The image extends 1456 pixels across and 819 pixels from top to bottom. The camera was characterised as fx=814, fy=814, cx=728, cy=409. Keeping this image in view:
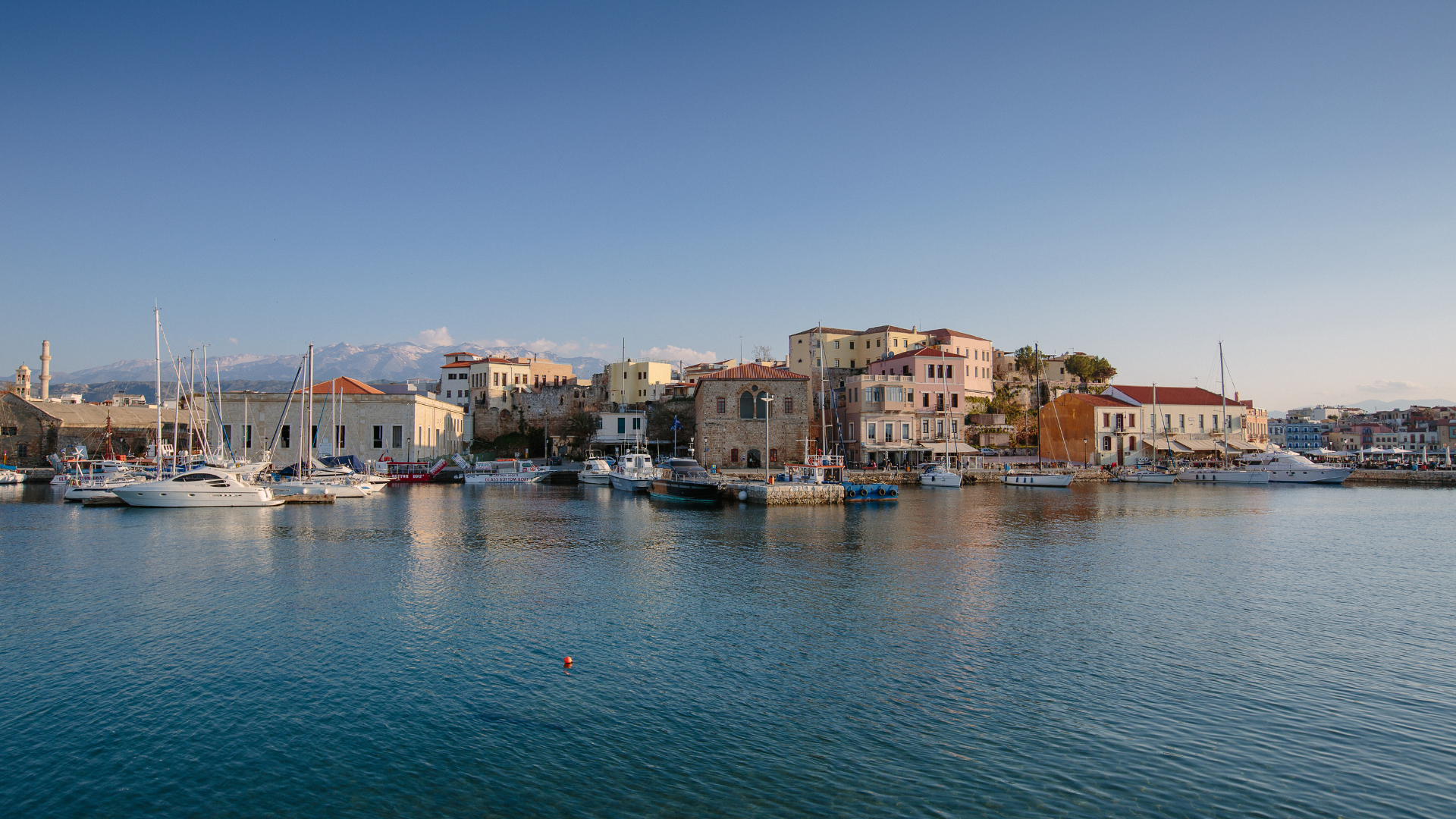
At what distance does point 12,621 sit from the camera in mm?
12945

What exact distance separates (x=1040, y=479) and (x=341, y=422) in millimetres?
44812

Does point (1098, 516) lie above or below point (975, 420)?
below

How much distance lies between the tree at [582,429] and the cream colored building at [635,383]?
2772mm

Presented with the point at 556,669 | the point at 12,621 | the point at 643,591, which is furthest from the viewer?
the point at 643,591

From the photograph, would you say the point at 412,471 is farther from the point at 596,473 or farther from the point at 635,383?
the point at 635,383

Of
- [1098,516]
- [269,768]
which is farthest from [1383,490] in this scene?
[269,768]

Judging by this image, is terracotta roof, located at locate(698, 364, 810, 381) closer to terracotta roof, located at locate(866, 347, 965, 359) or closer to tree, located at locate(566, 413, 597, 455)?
terracotta roof, located at locate(866, 347, 965, 359)

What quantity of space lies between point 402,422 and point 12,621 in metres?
43.2

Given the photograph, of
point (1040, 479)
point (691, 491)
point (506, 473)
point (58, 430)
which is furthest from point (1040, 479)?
point (58, 430)

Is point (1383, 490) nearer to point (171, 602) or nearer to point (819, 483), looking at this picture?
point (819, 483)

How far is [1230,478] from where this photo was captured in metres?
51.9

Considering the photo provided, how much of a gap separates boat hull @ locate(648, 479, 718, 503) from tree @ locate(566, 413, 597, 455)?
89.0 ft

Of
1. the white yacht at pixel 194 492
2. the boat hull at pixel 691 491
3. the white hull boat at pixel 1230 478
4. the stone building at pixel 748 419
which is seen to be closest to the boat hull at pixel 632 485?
the boat hull at pixel 691 491

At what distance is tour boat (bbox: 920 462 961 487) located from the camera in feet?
150
